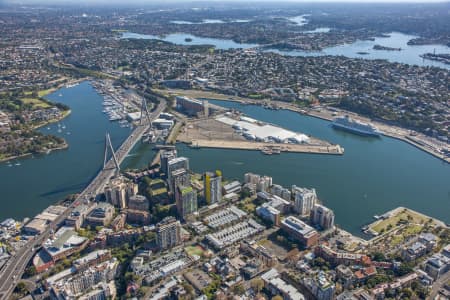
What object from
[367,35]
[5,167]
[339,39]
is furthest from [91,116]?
[367,35]

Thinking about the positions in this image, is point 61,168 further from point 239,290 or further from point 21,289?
point 239,290

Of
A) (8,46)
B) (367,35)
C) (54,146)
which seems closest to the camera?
(54,146)

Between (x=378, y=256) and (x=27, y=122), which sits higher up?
(x=27, y=122)

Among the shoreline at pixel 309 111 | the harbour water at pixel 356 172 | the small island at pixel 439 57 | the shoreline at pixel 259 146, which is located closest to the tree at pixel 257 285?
the harbour water at pixel 356 172

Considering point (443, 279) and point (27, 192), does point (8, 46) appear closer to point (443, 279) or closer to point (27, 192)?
point (27, 192)

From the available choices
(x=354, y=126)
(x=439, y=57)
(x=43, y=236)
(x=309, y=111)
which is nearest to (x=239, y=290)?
(x=43, y=236)

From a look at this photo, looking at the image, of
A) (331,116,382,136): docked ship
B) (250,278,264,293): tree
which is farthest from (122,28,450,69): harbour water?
(250,278,264,293): tree

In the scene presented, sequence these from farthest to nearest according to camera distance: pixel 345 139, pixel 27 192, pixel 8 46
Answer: pixel 8 46, pixel 345 139, pixel 27 192
